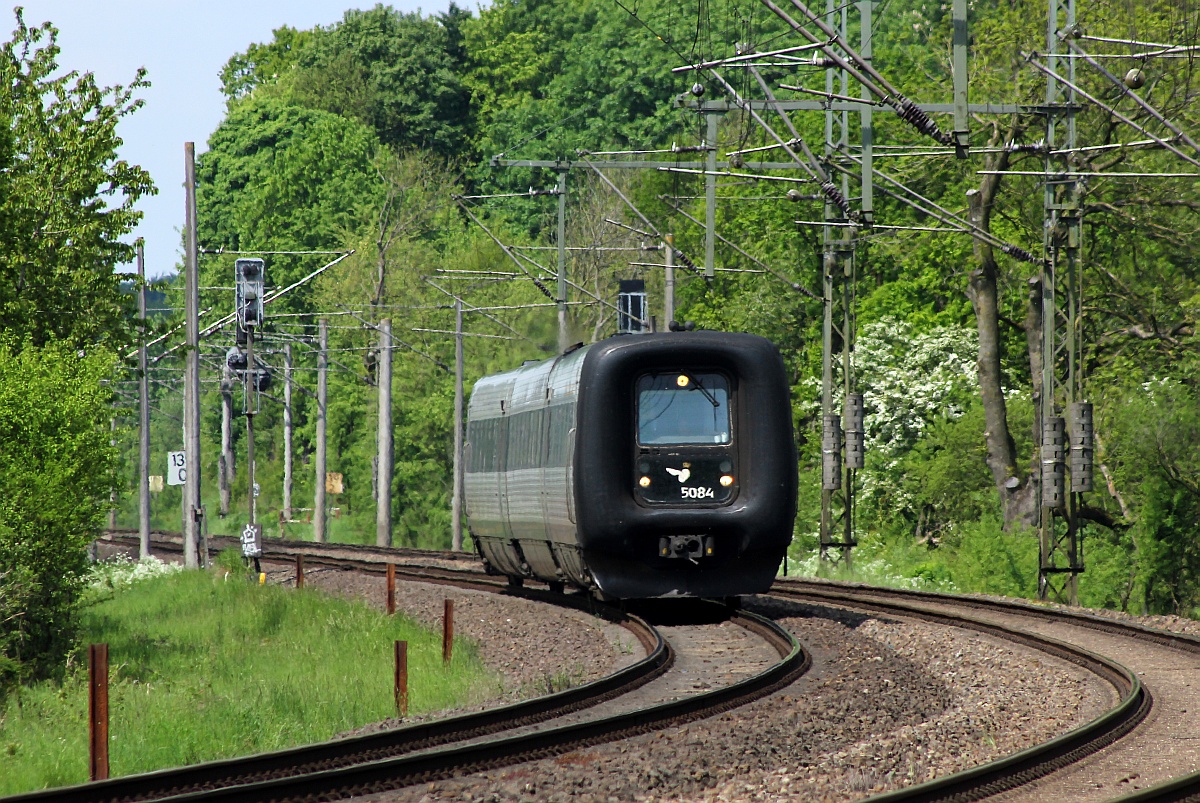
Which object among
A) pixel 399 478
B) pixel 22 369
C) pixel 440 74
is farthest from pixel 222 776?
pixel 440 74

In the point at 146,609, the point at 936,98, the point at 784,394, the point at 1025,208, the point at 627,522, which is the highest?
the point at 936,98

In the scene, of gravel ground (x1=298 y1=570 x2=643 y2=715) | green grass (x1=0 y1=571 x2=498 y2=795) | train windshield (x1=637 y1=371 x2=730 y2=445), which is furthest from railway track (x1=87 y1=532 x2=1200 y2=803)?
green grass (x1=0 y1=571 x2=498 y2=795)

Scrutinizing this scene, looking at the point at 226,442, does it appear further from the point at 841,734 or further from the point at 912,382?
the point at 841,734

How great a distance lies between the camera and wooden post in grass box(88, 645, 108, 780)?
1155cm

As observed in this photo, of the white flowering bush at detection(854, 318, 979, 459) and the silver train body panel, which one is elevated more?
the white flowering bush at detection(854, 318, 979, 459)

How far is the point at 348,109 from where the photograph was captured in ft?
295

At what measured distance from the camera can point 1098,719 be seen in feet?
39.2

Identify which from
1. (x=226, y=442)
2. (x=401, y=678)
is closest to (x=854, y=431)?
(x=401, y=678)

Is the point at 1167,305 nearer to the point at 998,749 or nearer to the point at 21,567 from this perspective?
the point at 21,567

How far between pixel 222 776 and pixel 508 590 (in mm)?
15863

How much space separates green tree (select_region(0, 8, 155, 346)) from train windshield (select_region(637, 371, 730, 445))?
42.3 ft

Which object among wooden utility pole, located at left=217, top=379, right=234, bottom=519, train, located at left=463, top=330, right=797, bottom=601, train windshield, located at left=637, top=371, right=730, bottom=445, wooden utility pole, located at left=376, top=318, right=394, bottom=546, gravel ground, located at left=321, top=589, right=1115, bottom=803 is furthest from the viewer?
wooden utility pole, located at left=217, top=379, right=234, bottom=519

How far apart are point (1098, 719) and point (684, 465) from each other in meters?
7.46

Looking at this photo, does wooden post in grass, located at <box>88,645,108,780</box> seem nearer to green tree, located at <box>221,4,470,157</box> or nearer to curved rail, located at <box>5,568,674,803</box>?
curved rail, located at <box>5,568,674,803</box>
